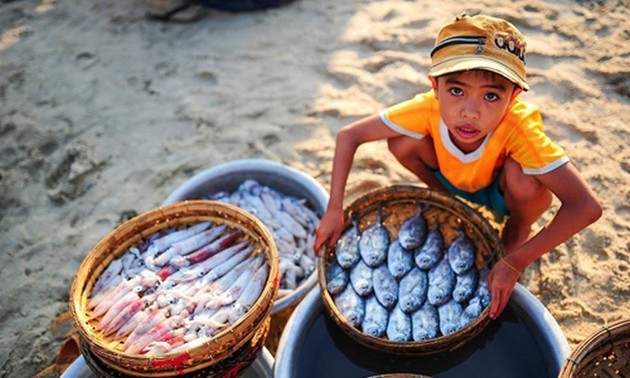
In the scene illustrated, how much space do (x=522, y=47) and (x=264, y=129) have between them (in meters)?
2.37

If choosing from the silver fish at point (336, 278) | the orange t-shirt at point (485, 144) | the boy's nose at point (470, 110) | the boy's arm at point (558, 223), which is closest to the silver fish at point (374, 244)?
the silver fish at point (336, 278)

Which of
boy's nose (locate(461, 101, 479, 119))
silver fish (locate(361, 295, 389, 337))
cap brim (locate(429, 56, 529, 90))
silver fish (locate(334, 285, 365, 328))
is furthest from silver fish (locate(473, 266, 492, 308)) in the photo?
cap brim (locate(429, 56, 529, 90))

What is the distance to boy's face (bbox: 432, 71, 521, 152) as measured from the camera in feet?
7.73

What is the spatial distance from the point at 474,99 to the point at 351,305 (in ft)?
3.73

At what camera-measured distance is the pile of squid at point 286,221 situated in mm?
3180

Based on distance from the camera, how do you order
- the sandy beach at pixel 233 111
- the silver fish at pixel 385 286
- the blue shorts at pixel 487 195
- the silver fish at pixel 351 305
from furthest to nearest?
the sandy beach at pixel 233 111 < the blue shorts at pixel 487 195 < the silver fish at pixel 385 286 < the silver fish at pixel 351 305

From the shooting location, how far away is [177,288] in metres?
2.64

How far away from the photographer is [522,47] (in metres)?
2.41

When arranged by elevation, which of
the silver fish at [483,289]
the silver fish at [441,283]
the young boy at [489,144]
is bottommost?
the silver fish at [441,283]

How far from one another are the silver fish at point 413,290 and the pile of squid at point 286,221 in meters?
0.65

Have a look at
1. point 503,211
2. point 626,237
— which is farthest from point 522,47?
point 626,237

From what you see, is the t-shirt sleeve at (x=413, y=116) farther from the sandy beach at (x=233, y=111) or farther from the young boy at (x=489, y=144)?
the sandy beach at (x=233, y=111)

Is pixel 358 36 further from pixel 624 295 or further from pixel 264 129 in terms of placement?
pixel 624 295

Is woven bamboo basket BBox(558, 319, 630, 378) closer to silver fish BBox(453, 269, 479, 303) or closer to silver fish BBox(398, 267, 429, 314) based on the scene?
silver fish BBox(453, 269, 479, 303)
